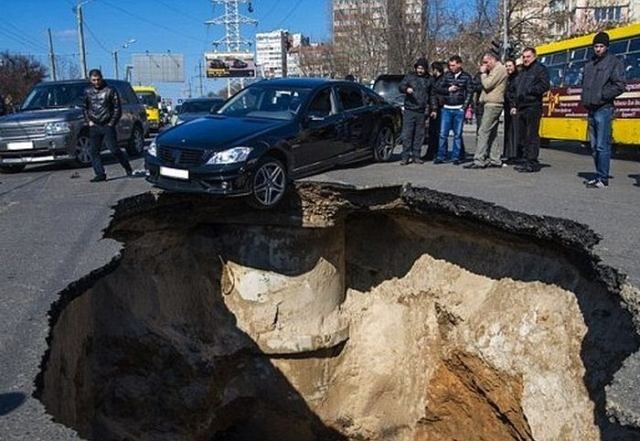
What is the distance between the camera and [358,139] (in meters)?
9.56

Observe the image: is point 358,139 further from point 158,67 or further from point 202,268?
point 158,67

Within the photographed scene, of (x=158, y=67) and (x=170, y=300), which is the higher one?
(x=158, y=67)

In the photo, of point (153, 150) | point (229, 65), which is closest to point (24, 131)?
point (153, 150)

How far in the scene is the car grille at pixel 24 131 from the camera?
11.1 m

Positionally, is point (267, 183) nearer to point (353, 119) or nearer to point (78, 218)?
point (78, 218)

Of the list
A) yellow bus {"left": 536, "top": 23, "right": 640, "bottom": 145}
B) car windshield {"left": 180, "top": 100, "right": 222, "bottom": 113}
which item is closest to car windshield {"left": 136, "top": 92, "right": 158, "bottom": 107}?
car windshield {"left": 180, "top": 100, "right": 222, "bottom": 113}

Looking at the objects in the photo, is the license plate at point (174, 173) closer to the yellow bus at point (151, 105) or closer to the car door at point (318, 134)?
the car door at point (318, 134)

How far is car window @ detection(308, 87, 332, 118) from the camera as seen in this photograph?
8492 mm

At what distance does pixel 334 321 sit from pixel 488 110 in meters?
3.92

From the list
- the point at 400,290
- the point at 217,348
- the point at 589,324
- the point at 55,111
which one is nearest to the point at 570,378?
the point at 589,324

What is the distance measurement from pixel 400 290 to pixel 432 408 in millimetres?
1735

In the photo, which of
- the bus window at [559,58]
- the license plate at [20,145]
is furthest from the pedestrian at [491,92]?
the license plate at [20,145]

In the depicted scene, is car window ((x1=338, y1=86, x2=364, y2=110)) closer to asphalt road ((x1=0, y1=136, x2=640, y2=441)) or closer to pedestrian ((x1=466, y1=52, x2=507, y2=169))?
asphalt road ((x1=0, y1=136, x2=640, y2=441))

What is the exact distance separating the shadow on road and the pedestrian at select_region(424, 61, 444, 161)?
7964 mm
